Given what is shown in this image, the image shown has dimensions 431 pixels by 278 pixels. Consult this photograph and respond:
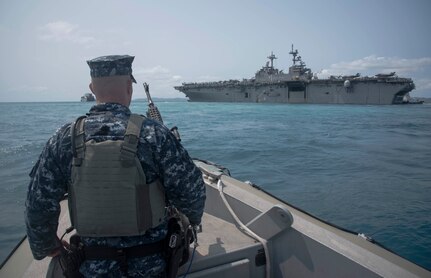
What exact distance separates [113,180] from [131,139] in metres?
0.23

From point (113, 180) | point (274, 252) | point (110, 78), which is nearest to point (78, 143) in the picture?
point (113, 180)

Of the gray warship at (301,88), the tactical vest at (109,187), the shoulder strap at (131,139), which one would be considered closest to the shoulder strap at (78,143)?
the tactical vest at (109,187)

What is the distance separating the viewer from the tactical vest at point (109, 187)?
1.54m

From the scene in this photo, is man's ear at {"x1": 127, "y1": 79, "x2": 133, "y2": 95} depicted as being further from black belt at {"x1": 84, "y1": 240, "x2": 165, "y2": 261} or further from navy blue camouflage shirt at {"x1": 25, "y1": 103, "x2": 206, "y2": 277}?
black belt at {"x1": 84, "y1": 240, "x2": 165, "y2": 261}

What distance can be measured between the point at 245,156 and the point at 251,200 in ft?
31.8

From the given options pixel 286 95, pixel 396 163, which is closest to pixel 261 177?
pixel 396 163

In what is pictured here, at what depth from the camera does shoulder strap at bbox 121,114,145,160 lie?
5.05 feet

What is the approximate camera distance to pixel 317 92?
53.4m

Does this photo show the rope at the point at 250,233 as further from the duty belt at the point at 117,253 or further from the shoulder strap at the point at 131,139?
the shoulder strap at the point at 131,139

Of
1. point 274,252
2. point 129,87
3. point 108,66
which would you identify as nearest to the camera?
point 108,66

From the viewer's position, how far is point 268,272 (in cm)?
252

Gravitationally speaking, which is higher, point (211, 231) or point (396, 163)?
point (211, 231)

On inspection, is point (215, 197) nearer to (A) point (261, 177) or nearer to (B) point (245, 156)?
(A) point (261, 177)

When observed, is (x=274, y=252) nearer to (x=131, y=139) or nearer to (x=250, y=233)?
(x=250, y=233)
